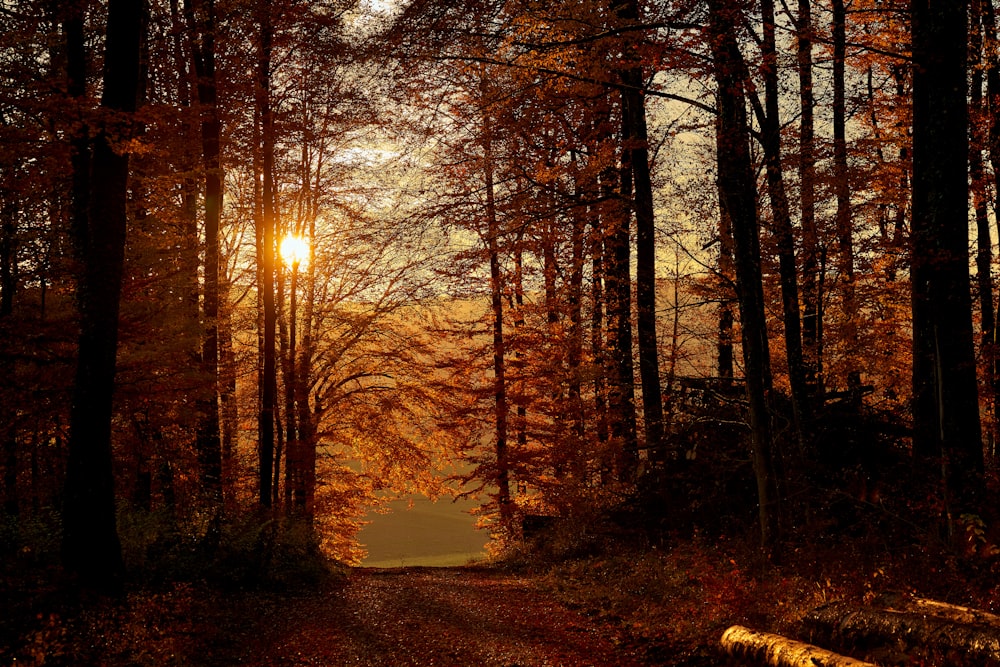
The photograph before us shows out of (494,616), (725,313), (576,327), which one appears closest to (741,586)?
(494,616)

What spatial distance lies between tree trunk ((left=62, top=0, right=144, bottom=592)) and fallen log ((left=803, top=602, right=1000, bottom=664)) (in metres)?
8.36

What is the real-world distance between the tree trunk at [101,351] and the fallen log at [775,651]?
7522 mm

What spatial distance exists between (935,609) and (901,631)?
1.44 feet

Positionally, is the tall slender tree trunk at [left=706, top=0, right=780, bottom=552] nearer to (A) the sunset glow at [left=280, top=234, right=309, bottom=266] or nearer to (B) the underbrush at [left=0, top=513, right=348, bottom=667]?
(B) the underbrush at [left=0, top=513, right=348, bottom=667]

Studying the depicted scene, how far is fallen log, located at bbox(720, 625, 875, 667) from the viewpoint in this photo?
5727 millimetres

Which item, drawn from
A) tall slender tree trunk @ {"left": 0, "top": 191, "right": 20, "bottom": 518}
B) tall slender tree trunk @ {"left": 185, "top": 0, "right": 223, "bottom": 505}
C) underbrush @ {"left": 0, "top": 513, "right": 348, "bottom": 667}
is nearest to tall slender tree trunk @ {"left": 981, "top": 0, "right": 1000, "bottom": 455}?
underbrush @ {"left": 0, "top": 513, "right": 348, "bottom": 667}

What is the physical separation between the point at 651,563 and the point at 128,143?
32.3 ft

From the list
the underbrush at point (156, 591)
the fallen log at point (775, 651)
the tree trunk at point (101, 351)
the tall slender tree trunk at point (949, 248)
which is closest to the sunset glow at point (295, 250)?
the underbrush at point (156, 591)

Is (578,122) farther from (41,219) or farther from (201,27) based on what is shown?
(41,219)

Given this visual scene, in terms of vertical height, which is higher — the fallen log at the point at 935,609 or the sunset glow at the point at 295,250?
the sunset glow at the point at 295,250

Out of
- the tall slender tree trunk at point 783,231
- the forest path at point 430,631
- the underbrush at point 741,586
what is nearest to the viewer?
the underbrush at point 741,586

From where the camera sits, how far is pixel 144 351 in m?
12.5

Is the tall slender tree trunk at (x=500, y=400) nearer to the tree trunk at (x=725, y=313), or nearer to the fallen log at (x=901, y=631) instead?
the tree trunk at (x=725, y=313)

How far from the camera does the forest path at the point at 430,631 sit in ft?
26.2
